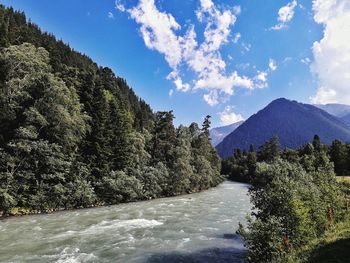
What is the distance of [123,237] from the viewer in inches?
1041

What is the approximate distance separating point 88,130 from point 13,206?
1759cm

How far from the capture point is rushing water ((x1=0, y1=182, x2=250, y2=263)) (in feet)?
68.4

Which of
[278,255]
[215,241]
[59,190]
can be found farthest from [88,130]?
[278,255]

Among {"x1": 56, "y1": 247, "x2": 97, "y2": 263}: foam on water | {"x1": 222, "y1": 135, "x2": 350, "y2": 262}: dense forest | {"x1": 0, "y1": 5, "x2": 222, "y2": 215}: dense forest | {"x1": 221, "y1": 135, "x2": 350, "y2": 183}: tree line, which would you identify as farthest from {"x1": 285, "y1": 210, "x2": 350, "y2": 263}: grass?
{"x1": 221, "y1": 135, "x2": 350, "y2": 183}: tree line

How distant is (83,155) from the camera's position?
52.4 metres

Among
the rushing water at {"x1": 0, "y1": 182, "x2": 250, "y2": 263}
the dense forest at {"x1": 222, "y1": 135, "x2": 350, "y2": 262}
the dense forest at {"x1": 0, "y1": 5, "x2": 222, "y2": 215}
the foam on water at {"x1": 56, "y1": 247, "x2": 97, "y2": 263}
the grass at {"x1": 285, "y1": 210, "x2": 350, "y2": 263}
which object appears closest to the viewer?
the grass at {"x1": 285, "y1": 210, "x2": 350, "y2": 263}

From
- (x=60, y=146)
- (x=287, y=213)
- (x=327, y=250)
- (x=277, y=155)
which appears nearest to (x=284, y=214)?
(x=287, y=213)

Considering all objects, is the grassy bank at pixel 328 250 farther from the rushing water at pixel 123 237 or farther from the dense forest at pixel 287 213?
the rushing water at pixel 123 237

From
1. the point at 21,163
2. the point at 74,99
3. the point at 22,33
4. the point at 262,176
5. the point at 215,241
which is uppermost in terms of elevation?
the point at 22,33

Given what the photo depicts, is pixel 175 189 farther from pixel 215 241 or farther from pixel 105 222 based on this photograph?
pixel 215 241

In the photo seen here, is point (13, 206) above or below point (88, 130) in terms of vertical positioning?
below

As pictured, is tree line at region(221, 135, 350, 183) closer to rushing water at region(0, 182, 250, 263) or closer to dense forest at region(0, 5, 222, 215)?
dense forest at region(0, 5, 222, 215)

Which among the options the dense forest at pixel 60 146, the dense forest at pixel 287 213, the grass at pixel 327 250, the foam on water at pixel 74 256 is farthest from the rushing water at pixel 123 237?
the grass at pixel 327 250

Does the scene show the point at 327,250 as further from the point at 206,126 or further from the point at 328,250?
the point at 206,126
